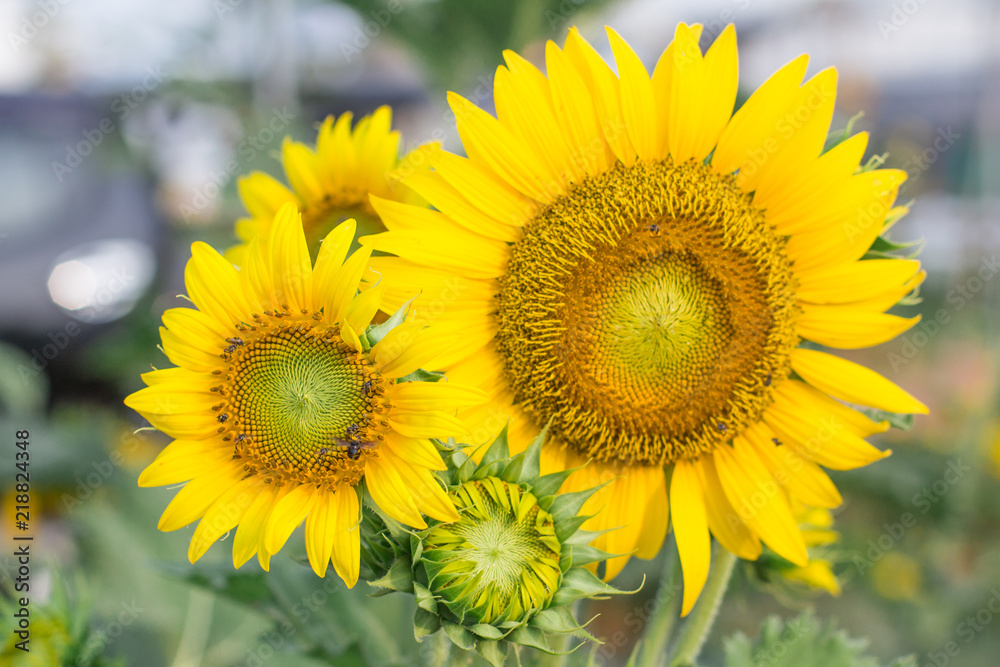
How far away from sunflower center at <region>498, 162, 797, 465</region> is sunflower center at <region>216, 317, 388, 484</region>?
0.27m

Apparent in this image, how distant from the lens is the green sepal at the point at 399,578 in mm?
726

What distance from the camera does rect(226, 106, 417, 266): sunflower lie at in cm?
101

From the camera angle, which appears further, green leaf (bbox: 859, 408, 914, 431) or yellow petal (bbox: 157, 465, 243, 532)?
green leaf (bbox: 859, 408, 914, 431)

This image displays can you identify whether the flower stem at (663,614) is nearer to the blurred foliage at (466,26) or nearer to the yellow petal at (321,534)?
the yellow petal at (321,534)

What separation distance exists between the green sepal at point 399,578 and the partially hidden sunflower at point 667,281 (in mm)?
180

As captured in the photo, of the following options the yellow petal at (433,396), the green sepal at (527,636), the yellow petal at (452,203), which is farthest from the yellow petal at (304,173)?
the green sepal at (527,636)

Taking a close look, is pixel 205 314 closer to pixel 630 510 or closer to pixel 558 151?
pixel 558 151

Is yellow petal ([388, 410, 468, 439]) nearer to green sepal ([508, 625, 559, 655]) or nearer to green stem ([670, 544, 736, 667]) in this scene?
green sepal ([508, 625, 559, 655])

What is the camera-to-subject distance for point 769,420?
3.14ft

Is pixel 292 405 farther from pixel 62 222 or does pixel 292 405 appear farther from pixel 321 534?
pixel 62 222

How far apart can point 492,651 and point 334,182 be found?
0.65 metres

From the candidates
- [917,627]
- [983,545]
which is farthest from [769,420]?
[983,545]

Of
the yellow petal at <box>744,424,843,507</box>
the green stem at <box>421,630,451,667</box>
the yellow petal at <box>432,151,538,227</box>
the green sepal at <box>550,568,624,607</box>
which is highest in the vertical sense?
the yellow petal at <box>432,151,538,227</box>

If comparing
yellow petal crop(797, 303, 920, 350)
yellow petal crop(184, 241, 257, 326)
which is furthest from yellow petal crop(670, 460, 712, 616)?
yellow petal crop(184, 241, 257, 326)
